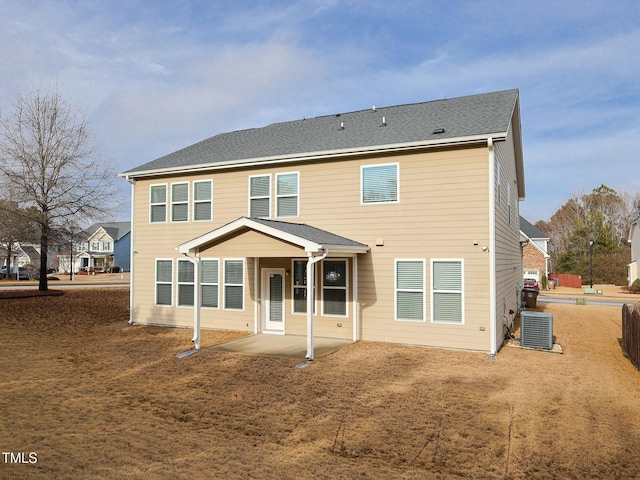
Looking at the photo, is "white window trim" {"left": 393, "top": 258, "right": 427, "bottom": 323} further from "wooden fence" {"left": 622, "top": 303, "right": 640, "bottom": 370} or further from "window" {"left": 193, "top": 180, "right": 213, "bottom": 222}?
"window" {"left": 193, "top": 180, "right": 213, "bottom": 222}

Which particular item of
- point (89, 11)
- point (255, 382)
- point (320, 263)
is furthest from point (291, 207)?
point (89, 11)

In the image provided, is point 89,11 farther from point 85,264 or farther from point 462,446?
point 85,264

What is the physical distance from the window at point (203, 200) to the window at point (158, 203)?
1.32 meters

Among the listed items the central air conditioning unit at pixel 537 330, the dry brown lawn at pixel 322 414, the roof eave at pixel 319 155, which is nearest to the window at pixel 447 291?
the dry brown lawn at pixel 322 414

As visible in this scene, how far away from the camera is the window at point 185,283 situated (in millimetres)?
14305

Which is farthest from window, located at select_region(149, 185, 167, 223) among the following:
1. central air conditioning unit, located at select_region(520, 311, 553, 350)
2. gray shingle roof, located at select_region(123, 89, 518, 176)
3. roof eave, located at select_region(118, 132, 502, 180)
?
central air conditioning unit, located at select_region(520, 311, 553, 350)

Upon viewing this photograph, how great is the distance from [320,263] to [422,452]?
744cm

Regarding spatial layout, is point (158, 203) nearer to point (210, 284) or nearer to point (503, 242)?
point (210, 284)

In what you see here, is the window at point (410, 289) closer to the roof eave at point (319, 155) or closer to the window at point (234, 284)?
the roof eave at point (319, 155)

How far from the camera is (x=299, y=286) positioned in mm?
12797

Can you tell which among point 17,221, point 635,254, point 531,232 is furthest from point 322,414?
point 635,254

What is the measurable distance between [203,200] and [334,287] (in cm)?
545

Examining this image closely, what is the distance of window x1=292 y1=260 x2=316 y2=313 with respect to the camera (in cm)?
1273

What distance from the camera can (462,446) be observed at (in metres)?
5.49
